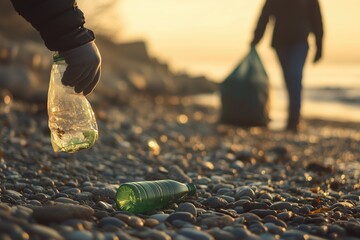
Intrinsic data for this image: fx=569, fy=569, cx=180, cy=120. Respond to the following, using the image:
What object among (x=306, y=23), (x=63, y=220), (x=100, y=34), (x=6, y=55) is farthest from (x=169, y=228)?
→ (x=100, y=34)

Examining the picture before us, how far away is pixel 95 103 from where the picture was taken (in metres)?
10.0

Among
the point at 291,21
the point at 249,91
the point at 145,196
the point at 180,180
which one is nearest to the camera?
the point at 145,196

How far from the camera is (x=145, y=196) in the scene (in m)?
2.92

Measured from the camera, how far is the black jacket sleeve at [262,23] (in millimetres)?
7711

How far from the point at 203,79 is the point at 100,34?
21.5 ft

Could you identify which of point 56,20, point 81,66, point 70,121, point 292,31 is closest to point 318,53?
point 292,31

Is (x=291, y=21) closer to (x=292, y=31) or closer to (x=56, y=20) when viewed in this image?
(x=292, y=31)

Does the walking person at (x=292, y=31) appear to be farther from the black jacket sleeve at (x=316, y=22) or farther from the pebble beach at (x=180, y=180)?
the pebble beach at (x=180, y=180)

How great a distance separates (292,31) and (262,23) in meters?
0.45

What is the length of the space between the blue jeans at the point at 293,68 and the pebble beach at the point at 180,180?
474 mm

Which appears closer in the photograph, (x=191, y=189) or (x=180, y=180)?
(x=191, y=189)

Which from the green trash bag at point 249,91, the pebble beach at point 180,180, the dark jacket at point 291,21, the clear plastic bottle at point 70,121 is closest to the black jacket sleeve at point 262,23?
the dark jacket at point 291,21

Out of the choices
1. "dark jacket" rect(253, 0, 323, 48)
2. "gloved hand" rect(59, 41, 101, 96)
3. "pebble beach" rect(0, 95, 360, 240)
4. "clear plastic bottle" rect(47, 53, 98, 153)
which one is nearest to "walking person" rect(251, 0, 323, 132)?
"dark jacket" rect(253, 0, 323, 48)

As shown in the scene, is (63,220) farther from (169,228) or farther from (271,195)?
(271,195)
